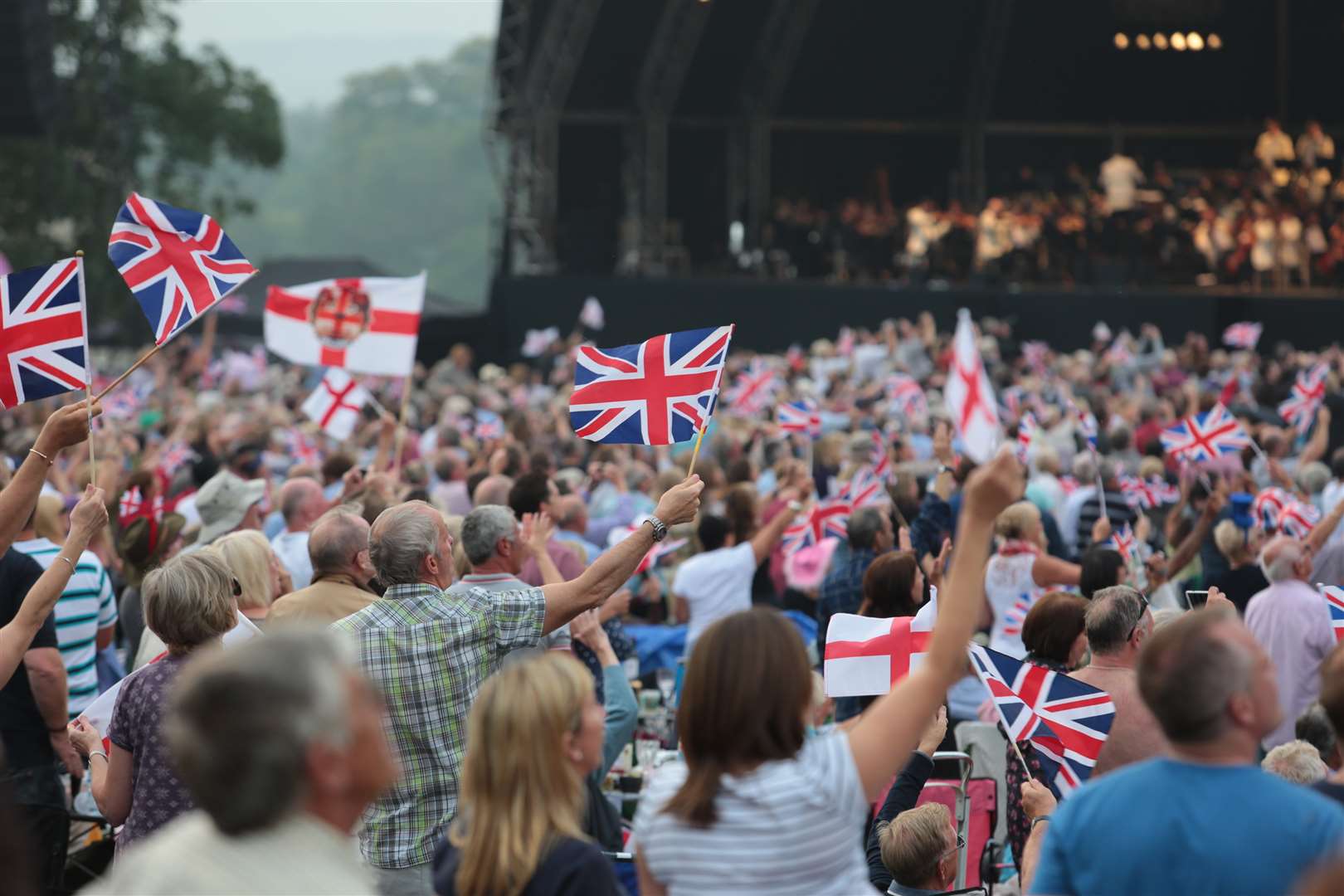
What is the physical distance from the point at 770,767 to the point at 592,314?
61.9ft

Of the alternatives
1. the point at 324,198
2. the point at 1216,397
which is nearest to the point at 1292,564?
the point at 1216,397

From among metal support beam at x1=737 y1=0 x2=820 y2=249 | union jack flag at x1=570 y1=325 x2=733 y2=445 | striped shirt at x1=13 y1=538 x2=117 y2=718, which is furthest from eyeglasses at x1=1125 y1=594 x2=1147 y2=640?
metal support beam at x1=737 y1=0 x2=820 y2=249

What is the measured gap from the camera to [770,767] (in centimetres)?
262

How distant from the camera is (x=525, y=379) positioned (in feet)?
63.9

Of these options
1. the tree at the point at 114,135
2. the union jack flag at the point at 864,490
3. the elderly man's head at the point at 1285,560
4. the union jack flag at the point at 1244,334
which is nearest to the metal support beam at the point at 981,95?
the union jack flag at the point at 1244,334

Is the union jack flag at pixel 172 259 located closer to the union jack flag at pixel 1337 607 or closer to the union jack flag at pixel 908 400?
the union jack flag at pixel 1337 607

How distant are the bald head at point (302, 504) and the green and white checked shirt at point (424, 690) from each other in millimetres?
3012

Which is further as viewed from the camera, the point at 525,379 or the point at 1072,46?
the point at 1072,46

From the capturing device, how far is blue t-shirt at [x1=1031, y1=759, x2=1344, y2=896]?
7.91ft

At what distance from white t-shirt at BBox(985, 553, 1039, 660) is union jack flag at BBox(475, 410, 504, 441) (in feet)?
16.6

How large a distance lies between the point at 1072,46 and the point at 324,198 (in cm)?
6032

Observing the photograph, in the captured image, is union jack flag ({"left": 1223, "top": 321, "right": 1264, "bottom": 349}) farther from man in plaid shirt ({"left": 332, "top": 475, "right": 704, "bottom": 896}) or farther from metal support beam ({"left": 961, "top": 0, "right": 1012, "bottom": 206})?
man in plaid shirt ({"left": 332, "top": 475, "right": 704, "bottom": 896})

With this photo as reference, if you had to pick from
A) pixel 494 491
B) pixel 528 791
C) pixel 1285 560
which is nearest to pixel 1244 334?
pixel 1285 560

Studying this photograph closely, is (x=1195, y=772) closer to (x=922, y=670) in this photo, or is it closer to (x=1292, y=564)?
(x=922, y=670)
